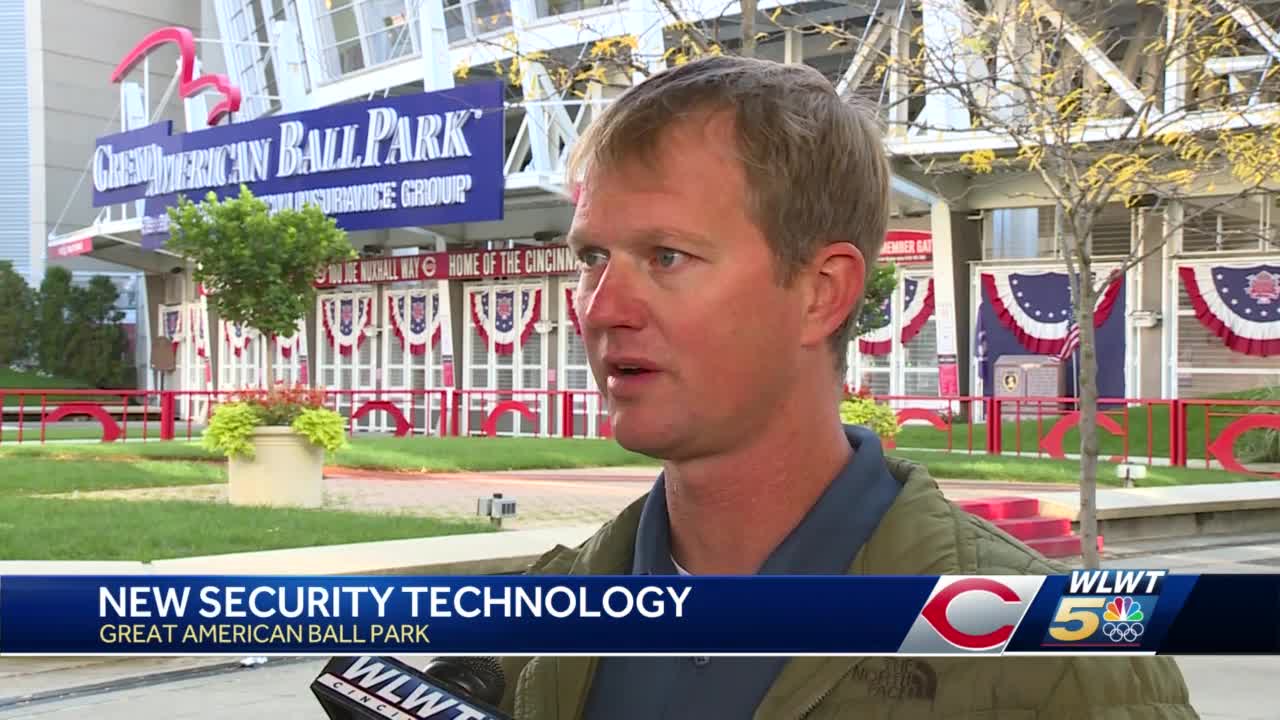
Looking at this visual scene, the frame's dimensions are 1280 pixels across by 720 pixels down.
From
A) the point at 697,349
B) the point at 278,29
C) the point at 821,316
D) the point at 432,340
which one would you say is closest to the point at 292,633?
the point at 697,349

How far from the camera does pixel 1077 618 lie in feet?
4.09

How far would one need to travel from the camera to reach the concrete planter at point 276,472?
52.6 feet

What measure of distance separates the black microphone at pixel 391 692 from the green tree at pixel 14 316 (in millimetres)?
55517

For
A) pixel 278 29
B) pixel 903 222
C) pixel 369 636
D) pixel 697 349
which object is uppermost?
pixel 278 29

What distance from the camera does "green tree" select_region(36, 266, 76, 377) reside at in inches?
2124

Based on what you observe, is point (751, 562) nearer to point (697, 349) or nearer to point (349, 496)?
point (697, 349)

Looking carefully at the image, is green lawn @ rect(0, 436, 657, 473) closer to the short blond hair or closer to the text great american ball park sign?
the text great american ball park sign

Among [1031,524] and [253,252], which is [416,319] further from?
[1031,524]

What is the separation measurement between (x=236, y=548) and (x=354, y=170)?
78.0ft

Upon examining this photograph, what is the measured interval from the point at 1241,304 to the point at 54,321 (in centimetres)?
4047

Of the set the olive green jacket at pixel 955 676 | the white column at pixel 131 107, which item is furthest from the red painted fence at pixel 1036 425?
the olive green jacket at pixel 955 676

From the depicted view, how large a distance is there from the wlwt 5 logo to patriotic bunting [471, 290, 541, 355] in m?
36.4

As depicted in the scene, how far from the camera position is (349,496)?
17422 millimetres

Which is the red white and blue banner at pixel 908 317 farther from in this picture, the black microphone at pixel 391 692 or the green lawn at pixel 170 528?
the black microphone at pixel 391 692
